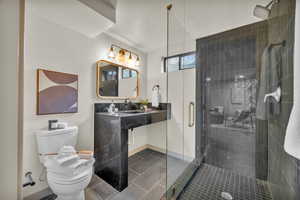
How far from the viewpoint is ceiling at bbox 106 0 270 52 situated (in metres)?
1.42

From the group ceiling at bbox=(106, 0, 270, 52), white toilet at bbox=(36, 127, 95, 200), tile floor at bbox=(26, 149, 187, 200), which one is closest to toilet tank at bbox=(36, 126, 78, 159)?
white toilet at bbox=(36, 127, 95, 200)

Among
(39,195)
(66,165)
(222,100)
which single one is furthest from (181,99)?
(39,195)

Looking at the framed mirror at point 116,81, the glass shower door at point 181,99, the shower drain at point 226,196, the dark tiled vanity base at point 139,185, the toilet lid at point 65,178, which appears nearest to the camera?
the toilet lid at point 65,178

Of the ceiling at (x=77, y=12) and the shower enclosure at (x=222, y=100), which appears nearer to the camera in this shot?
the ceiling at (x=77, y=12)

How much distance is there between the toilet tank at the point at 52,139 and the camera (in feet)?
4.28

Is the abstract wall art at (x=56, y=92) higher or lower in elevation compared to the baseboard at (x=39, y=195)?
higher

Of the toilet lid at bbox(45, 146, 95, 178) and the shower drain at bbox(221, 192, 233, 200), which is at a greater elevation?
the toilet lid at bbox(45, 146, 95, 178)

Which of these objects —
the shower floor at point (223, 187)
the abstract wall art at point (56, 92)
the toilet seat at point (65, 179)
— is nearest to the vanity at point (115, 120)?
the abstract wall art at point (56, 92)

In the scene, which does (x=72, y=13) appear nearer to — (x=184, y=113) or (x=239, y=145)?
(x=184, y=113)

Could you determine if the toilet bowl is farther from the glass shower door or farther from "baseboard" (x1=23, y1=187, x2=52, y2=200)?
the glass shower door

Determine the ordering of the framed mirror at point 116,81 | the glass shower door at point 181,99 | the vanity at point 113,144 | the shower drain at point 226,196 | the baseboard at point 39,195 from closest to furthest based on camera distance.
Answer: the shower drain at point 226,196, the baseboard at point 39,195, the vanity at point 113,144, the framed mirror at point 116,81, the glass shower door at point 181,99

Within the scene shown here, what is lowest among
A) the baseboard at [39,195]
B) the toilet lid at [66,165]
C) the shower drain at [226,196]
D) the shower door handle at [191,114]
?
the baseboard at [39,195]

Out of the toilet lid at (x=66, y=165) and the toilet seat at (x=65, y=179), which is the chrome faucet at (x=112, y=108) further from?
the toilet seat at (x=65, y=179)

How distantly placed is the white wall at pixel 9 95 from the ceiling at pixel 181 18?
4.25ft
